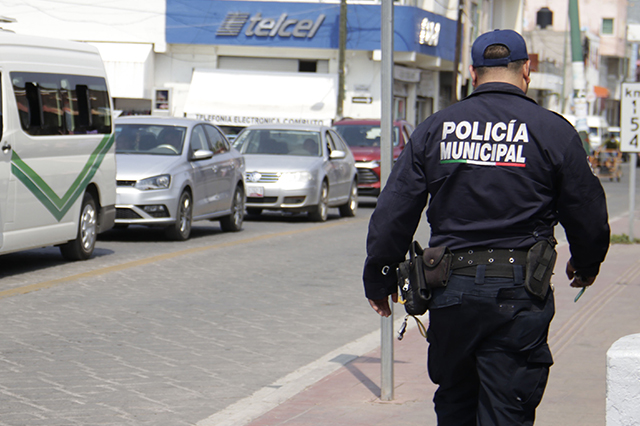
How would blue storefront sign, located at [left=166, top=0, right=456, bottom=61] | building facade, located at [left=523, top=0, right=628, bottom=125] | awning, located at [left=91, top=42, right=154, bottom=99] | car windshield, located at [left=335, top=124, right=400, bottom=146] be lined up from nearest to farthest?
car windshield, located at [left=335, top=124, right=400, bottom=146]
awning, located at [left=91, top=42, right=154, bottom=99]
blue storefront sign, located at [left=166, top=0, right=456, bottom=61]
building facade, located at [left=523, top=0, right=628, bottom=125]

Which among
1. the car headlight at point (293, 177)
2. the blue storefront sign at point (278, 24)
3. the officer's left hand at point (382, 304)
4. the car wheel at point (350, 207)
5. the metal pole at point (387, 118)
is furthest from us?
the blue storefront sign at point (278, 24)

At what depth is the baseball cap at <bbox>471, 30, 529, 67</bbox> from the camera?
11.6 ft

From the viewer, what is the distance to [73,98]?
1132cm

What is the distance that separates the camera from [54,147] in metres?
10.7

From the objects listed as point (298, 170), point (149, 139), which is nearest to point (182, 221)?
point (149, 139)

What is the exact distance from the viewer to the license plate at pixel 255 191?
18.0 metres

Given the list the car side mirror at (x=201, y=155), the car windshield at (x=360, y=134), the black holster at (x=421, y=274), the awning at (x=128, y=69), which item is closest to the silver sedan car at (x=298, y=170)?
the car side mirror at (x=201, y=155)

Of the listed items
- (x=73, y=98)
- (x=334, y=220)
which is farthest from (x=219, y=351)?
(x=334, y=220)

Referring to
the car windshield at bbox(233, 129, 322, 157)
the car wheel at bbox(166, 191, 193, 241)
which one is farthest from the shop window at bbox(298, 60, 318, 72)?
the car wheel at bbox(166, 191, 193, 241)

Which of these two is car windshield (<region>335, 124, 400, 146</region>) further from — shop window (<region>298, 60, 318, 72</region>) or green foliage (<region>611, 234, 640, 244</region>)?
shop window (<region>298, 60, 318, 72</region>)

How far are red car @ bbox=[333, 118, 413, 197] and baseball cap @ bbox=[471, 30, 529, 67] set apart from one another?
18.2m

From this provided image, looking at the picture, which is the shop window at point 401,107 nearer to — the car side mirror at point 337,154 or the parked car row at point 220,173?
the parked car row at point 220,173

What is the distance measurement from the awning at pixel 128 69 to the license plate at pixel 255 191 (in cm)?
2195

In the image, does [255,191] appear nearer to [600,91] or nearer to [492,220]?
[492,220]
